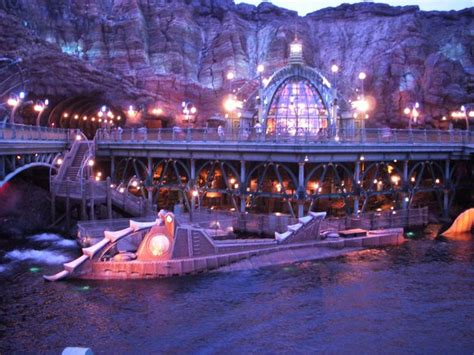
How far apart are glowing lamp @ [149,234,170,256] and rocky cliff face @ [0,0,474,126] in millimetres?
37154

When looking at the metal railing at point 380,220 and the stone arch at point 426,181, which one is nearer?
the metal railing at point 380,220

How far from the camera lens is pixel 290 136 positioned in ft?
131

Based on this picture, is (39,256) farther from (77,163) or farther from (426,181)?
(426,181)

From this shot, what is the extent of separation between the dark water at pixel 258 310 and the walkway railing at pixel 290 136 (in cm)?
1105

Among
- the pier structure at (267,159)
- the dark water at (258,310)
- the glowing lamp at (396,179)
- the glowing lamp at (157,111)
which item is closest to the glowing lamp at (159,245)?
the dark water at (258,310)

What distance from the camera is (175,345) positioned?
20891 mm

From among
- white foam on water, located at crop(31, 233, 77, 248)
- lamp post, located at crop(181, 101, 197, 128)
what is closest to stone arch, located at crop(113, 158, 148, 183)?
lamp post, located at crop(181, 101, 197, 128)

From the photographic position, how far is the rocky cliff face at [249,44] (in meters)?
66.9

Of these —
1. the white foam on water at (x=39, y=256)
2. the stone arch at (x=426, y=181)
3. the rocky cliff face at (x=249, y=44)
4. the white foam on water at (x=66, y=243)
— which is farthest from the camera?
the rocky cliff face at (x=249, y=44)

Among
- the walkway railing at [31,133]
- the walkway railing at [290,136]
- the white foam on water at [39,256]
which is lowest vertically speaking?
the white foam on water at [39,256]

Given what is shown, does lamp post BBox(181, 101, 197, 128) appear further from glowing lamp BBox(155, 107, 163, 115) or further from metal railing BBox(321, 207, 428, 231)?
metal railing BBox(321, 207, 428, 231)

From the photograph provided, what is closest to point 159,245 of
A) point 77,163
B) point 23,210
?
point 23,210

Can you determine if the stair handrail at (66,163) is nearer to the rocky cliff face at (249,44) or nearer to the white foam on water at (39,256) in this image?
the white foam on water at (39,256)

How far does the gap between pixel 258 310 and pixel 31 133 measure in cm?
2508
